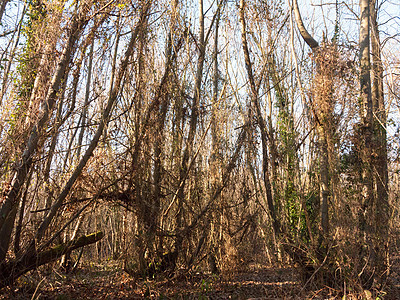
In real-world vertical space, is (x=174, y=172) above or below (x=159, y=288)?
above

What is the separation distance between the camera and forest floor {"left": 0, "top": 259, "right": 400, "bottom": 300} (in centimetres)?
525

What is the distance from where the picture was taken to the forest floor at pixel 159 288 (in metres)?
5.25

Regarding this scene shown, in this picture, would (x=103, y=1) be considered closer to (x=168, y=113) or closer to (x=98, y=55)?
(x=98, y=55)

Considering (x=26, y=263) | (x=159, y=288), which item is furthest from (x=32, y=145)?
(x=159, y=288)

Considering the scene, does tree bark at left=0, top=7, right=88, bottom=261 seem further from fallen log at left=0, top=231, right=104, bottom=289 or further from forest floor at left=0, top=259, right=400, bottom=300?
forest floor at left=0, top=259, right=400, bottom=300

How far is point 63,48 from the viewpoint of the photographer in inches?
210

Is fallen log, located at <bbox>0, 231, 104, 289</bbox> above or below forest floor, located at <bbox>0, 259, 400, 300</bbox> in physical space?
above

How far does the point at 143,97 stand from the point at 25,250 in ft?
10.6

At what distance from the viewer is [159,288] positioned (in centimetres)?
602

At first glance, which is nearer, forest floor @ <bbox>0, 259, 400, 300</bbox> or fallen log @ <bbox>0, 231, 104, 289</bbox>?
fallen log @ <bbox>0, 231, 104, 289</bbox>

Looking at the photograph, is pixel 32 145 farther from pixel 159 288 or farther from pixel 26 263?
pixel 159 288

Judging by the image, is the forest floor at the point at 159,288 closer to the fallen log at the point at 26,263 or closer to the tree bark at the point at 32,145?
the fallen log at the point at 26,263

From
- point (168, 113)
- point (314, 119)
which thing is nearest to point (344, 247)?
point (314, 119)

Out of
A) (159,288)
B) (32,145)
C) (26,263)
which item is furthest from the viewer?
(159,288)
